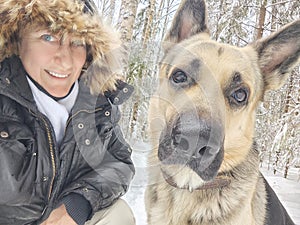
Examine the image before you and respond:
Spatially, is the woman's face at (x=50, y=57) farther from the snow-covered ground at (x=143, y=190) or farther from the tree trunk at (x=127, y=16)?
the tree trunk at (x=127, y=16)

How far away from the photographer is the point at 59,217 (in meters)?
1.94

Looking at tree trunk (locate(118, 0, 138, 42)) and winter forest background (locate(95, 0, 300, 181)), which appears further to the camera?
tree trunk (locate(118, 0, 138, 42))

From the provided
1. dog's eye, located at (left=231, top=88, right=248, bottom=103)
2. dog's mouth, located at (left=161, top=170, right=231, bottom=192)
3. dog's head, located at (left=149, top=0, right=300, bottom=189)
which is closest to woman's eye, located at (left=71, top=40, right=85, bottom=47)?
dog's head, located at (left=149, top=0, right=300, bottom=189)

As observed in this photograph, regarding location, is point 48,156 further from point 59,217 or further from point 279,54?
point 279,54

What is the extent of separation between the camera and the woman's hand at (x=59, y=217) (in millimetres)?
1916

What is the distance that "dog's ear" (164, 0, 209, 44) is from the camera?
2.09 metres

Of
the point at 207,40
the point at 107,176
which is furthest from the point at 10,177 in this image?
the point at 207,40

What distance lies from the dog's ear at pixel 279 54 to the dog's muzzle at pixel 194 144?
0.58 m

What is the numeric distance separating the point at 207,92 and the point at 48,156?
3.09 ft

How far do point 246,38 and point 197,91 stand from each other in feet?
16.1

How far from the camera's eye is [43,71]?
1.86 metres


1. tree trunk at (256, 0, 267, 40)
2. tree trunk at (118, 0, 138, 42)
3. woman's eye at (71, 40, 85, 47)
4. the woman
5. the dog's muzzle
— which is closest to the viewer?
the dog's muzzle

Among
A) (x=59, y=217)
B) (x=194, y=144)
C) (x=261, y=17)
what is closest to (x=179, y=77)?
(x=194, y=144)

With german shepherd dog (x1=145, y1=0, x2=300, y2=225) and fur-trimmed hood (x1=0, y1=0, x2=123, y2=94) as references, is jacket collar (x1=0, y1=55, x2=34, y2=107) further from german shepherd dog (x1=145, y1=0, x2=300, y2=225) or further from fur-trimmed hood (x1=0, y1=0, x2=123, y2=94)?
german shepherd dog (x1=145, y1=0, x2=300, y2=225)
